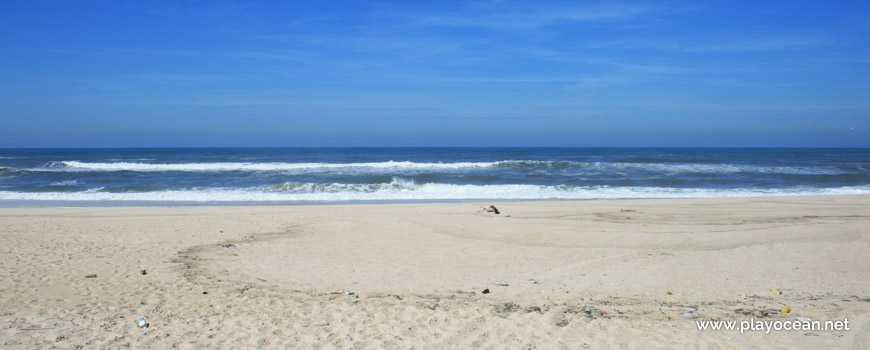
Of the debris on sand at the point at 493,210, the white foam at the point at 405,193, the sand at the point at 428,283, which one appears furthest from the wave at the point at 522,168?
the sand at the point at 428,283

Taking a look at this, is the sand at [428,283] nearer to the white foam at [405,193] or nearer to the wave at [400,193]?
the wave at [400,193]

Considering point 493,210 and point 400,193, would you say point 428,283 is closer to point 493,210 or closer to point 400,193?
point 493,210

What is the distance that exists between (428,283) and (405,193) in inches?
503

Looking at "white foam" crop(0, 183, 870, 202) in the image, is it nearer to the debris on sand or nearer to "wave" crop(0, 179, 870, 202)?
"wave" crop(0, 179, 870, 202)

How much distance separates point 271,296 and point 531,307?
250 centimetres

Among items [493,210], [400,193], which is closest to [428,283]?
[493,210]

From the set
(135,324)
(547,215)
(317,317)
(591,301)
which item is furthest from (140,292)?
(547,215)

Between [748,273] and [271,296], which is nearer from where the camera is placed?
[271,296]

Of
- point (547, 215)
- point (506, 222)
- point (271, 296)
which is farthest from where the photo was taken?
point (547, 215)

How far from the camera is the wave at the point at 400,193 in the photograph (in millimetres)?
16578

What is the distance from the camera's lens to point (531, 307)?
15.0 ft

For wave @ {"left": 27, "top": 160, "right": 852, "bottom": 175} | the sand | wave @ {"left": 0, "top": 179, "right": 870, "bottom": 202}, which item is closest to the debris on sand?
the sand

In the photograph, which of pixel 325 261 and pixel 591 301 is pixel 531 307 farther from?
pixel 325 261

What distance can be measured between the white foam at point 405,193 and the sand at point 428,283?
6885 millimetres
